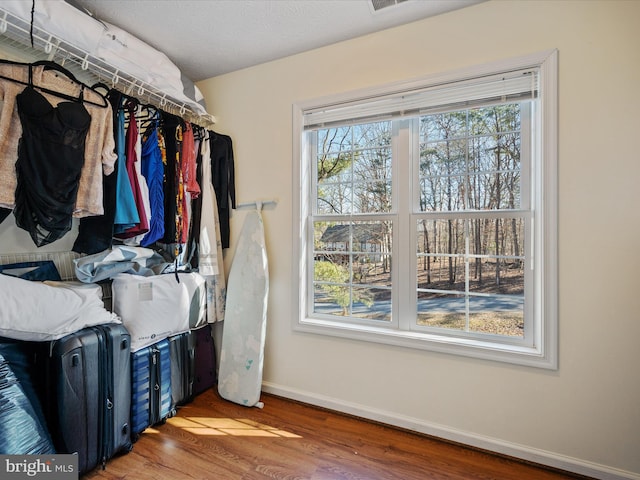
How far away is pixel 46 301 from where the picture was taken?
4.87ft

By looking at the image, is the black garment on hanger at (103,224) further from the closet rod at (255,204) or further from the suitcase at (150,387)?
the closet rod at (255,204)

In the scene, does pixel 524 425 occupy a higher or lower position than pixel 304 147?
lower

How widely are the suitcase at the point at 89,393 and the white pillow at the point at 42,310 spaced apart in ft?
0.19

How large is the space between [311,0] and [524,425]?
2.68 meters

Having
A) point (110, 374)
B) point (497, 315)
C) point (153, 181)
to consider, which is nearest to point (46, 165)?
point (153, 181)

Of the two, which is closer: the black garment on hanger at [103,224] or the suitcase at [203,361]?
the black garment on hanger at [103,224]

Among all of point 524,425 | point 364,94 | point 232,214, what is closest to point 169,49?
point 232,214

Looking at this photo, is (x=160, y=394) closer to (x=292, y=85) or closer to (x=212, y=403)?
(x=212, y=403)

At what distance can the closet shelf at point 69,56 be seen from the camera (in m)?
1.55

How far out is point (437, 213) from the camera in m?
2.04

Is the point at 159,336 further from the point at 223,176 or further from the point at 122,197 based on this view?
the point at 223,176

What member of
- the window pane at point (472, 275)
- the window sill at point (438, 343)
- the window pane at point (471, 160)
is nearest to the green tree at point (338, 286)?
the window sill at point (438, 343)

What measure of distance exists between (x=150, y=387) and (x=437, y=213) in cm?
211

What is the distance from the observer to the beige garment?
4.68 feet
